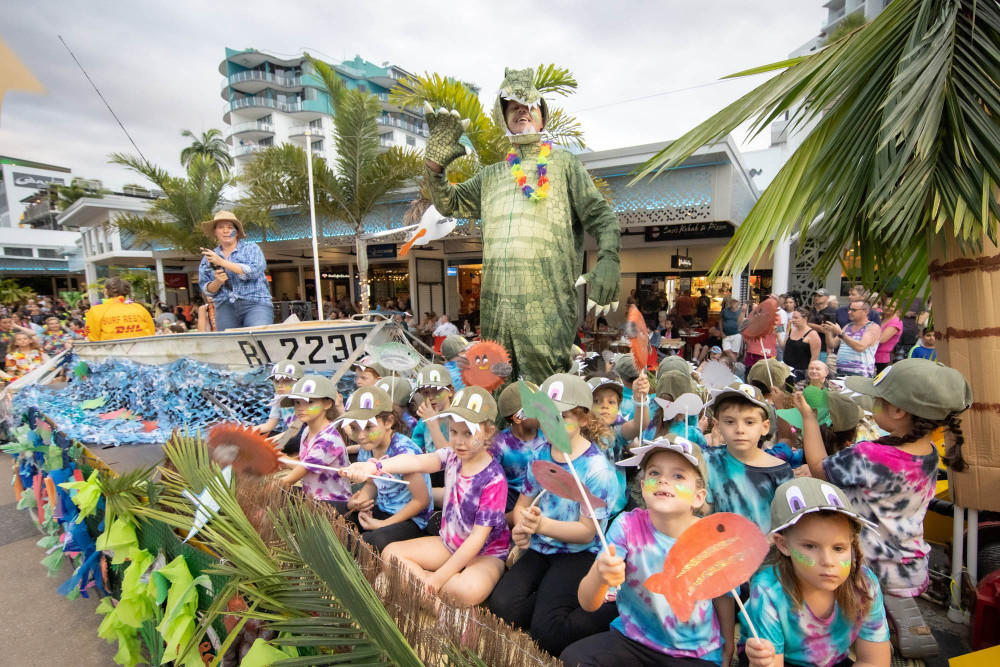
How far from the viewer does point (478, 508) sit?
6.17ft

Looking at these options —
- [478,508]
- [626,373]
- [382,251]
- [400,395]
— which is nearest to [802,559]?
[478,508]

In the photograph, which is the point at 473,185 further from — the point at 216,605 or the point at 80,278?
the point at 80,278

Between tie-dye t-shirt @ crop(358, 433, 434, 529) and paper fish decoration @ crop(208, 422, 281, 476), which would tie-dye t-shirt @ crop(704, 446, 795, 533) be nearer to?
tie-dye t-shirt @ crop(358, 433, 434, 529)

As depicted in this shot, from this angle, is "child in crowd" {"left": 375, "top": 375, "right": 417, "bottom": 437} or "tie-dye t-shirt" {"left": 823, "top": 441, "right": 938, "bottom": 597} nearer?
"tie-dye t-shirt" {"left": 823, "top": 441, "right": 938, "bottom": 597}

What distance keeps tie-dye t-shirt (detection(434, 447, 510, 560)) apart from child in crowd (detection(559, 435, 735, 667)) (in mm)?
523

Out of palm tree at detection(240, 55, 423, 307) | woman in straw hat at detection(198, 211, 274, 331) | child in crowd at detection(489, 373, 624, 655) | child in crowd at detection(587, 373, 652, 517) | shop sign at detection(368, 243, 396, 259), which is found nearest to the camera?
child in crowd at detection(489, 373, 624, 655)

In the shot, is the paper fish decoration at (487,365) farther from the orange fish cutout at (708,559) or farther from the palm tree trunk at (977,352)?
the palm tree trunk at (977,352)

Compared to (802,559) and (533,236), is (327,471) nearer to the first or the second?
(533,236)

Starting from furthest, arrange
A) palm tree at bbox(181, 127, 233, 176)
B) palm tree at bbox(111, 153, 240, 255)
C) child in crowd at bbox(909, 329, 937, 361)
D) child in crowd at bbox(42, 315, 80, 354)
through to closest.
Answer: palm tree at bbox(181, 127, 233, 176) < palm tree at bbox(111, 153, 240, 255) < child in crowd at bbox(42, 315, 80, 354) < child in crowd at bbox(909, 329, 937, 361)

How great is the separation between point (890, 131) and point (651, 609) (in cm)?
140

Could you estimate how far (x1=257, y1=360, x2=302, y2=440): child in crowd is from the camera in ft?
10.0

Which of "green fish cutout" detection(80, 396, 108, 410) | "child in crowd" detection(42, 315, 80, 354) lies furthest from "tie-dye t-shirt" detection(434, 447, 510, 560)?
"child in crowd" detection(42, 315, 80, 354)

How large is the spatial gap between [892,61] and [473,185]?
81.2 inches

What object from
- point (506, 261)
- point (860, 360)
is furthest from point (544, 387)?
point (860, 360)
